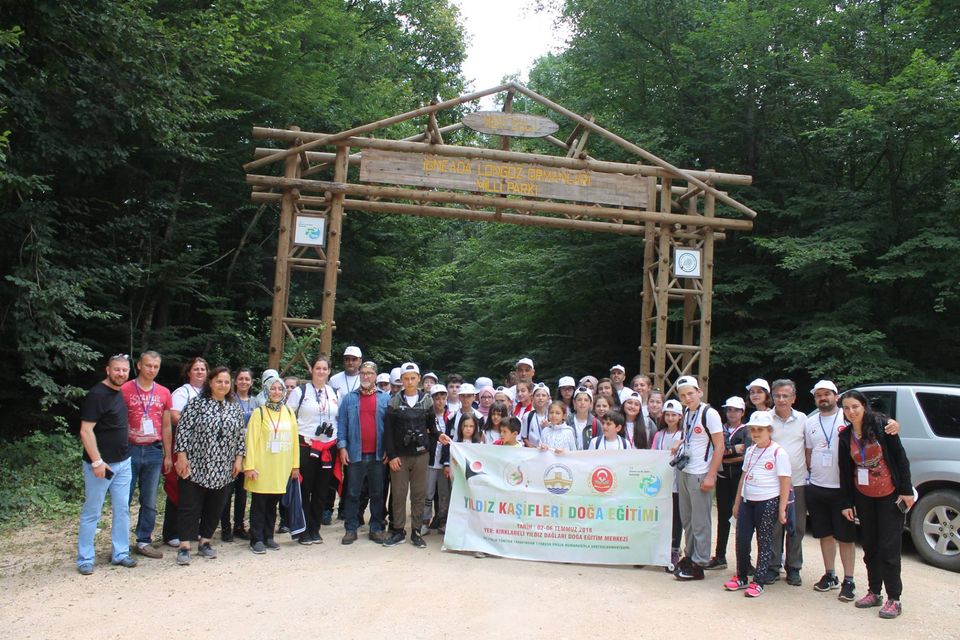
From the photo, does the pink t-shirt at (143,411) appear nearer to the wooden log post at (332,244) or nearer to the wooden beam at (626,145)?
the wooden log post at (332,244)

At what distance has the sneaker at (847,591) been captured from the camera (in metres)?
5.75

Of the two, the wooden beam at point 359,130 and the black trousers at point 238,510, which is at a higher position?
the wooden beam at point 359,130

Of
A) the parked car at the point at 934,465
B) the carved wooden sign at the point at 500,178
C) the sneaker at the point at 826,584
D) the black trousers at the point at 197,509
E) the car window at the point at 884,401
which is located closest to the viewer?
the sneaker at the point at 826,584

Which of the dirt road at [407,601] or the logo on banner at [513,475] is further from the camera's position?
the logo on banner at [513,475]

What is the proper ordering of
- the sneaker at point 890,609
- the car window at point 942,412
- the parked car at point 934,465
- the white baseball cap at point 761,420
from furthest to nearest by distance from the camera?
the car window at point 942,412 → the parked car at point 934,465 → the white baseball cap at point 761,420 → the sneaker at point 890,609

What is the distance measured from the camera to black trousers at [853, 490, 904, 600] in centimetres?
542

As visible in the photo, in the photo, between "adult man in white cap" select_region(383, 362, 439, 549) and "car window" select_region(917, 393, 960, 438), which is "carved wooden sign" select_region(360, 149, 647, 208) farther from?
"car window" select_region(917, 393, 960, 438)

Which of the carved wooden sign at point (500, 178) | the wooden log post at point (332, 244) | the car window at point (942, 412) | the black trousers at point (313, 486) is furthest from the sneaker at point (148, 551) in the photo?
the car window at point (942, 412)

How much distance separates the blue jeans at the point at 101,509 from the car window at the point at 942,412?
25.6 ft

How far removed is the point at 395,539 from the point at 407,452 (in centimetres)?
90

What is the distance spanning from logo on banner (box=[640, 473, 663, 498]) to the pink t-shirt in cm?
456

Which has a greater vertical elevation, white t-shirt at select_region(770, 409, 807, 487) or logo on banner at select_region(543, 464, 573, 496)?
white t-shirt at select_region(770, 409, 807, 487)

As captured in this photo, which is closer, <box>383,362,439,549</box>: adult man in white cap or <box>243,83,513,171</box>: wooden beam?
<box>383,362,439,549</box>: adult man in white cap

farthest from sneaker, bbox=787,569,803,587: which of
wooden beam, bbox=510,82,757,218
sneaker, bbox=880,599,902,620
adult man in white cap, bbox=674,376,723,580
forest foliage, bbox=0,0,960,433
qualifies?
wooden beam, bbox=510,82,757,218
